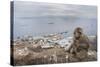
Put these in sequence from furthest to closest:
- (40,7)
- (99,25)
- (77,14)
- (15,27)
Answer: (99,25) → (77,14) → (40,7) → (15,27)

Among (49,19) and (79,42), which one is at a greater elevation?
(49,19)

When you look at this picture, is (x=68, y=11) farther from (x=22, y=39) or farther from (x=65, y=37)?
(x=22, y=39)

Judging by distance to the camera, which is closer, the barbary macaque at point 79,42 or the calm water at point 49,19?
the calm water at point 49,19

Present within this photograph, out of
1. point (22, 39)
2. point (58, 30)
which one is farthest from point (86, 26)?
point (22, 39)

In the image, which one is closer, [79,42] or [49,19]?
[49,19]
